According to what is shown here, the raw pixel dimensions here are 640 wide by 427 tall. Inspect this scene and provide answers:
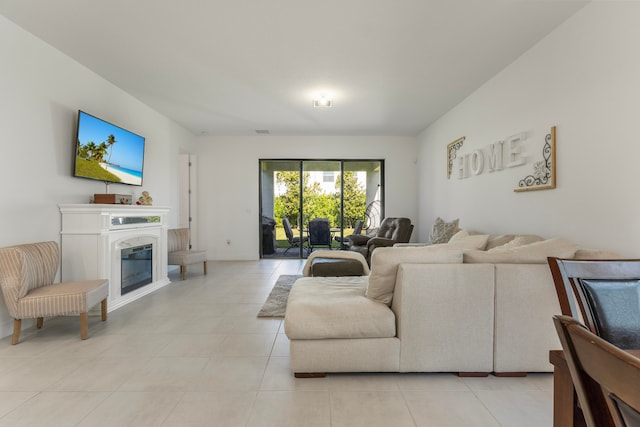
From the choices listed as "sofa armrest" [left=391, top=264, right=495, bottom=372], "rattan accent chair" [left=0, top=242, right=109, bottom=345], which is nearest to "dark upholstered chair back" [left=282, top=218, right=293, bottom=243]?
"rattan accent chair" [left=0, top=242, right=109, bottom=345]

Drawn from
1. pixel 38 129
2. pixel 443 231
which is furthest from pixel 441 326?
pixel 38 129

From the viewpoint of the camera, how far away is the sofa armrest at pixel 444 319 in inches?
83.0

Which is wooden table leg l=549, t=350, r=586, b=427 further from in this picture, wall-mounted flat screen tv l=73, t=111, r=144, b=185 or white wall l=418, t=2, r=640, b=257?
wall-mounted flat screen tv l=73, t=111, r=144, b=185

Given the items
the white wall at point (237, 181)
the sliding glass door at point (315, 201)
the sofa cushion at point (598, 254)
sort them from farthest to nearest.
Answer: the sliding glass door at point (315, 201) → the white wall at point (237, 181) → the sofa cushion at point (598, 254)

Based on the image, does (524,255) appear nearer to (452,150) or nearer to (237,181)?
(452,150)

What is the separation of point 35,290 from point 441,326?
3.30 metres

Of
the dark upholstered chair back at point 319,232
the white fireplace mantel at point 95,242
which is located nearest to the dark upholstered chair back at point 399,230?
the dark upholstered chair back at point 319,232

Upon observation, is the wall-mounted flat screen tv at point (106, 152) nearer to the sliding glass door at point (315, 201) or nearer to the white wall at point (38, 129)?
the white wall at point (38, 129)

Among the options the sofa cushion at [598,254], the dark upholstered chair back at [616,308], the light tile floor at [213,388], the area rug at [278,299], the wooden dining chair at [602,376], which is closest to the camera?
the wooden dining chair at [602,376]

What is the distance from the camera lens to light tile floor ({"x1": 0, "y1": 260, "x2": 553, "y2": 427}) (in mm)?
1721

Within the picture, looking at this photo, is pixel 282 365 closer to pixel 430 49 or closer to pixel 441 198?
pixel 430 49

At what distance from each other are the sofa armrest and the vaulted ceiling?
2115 millimetres

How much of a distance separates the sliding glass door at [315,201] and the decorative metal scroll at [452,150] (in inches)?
81.2

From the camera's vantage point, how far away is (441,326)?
2115 millimetres
